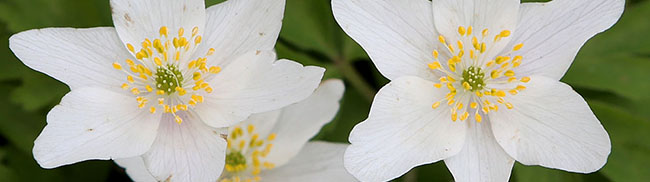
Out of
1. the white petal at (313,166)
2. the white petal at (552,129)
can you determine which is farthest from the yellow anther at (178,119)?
the white petal at (552,129)

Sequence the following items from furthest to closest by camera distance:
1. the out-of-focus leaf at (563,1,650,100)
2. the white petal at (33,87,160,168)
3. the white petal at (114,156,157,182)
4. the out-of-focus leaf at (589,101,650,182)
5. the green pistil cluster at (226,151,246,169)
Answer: the out-of-focus leaf at (563,1,650,100) → the out-of-focus leaf at (589,101,650,182) → the green pistil cluster at (226,151,246,169) → the white petal at (114,156,157,182) → the white petal at (33,87,160,168)

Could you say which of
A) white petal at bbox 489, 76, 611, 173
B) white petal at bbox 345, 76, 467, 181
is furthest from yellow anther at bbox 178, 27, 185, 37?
white petal at bbox 489, 76, 611, 173

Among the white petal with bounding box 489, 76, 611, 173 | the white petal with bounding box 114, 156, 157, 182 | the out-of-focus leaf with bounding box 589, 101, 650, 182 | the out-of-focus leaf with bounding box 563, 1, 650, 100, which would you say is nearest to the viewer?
the white petal with bounding box 489, 76, 611, 173

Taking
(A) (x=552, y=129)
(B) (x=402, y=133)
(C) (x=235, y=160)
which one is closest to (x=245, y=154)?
(C) (x=235, y=160)

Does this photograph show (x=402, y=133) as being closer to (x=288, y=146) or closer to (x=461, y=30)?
(x=461, y=30)

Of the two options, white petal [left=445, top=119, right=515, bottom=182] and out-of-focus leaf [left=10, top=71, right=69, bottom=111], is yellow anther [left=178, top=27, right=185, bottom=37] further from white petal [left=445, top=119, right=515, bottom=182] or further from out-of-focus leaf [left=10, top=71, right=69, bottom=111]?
white petal [left=445, top=119, right=515, bottom=182]

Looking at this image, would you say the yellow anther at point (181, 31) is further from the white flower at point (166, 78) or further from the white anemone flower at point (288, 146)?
the white anemone flower at point (288, 146)

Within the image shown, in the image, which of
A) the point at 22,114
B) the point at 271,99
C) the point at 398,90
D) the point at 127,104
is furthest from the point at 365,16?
the point at 22,114
